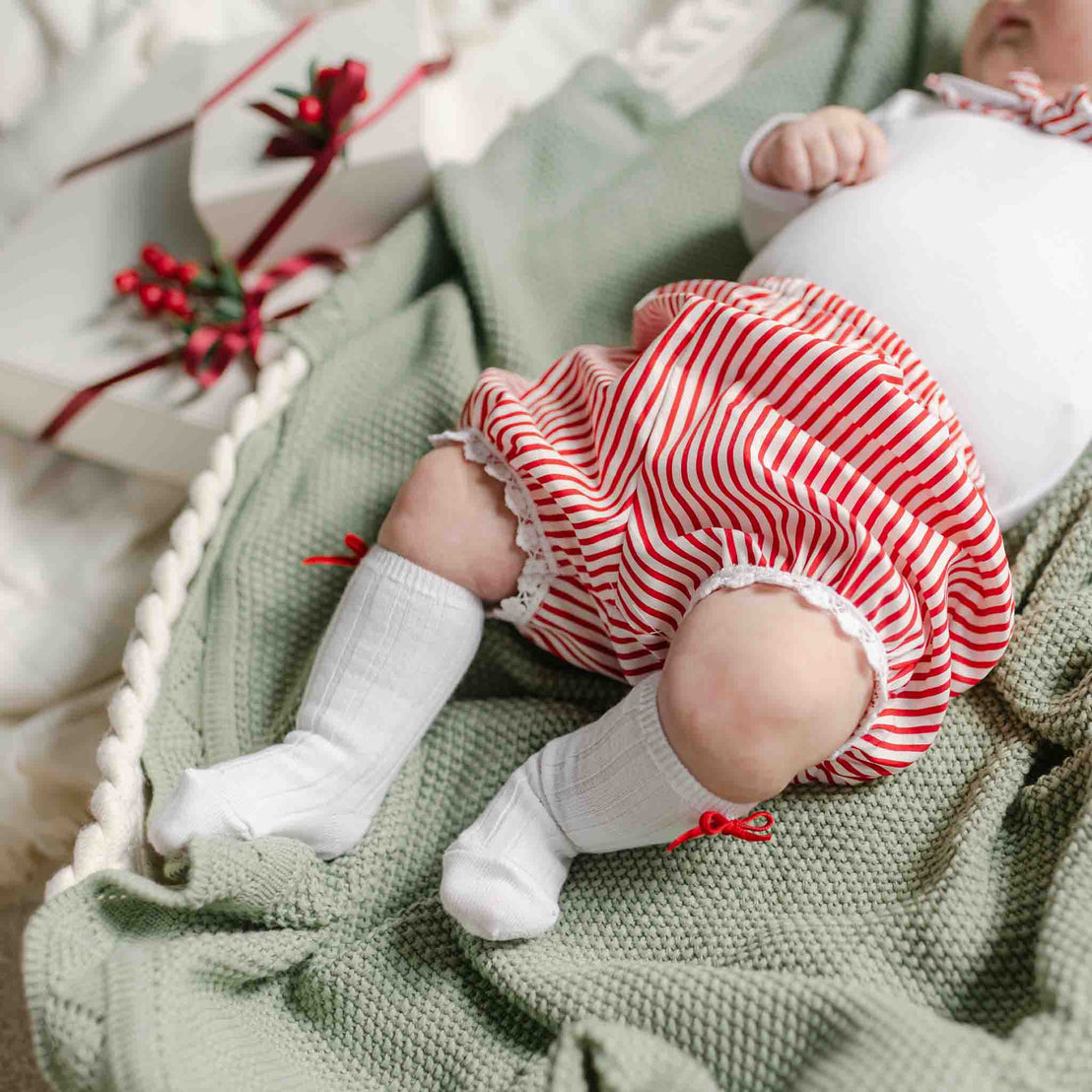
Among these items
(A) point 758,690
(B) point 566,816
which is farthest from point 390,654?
(A) point 758,690

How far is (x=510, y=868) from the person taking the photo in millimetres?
726

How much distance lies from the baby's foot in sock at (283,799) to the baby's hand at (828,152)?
2.03 feet

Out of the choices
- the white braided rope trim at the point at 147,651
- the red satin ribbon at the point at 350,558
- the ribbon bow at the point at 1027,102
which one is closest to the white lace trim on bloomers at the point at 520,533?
the red satin ribbon at the point at 350,558

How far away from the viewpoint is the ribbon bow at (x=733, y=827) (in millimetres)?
713

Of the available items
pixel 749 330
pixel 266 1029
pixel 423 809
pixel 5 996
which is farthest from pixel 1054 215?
pixel 5 996

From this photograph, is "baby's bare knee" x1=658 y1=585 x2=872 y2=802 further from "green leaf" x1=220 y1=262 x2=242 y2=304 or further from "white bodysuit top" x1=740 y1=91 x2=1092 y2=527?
"green leaf" x1=220 y1=262 x2=242 y2=304

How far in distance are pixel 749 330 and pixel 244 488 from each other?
0.46 m

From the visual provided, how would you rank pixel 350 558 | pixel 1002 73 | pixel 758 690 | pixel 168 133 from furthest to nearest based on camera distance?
pixel 168 133
pixel 1002 73
pixel 350 558
pixel 758 690

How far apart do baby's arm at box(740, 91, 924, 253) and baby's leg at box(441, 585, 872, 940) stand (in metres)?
0.44

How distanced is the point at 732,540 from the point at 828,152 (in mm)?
413

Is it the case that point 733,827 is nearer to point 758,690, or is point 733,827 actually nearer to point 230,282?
point 758,690

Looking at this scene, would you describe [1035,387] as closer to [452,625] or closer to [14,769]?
[452,625]

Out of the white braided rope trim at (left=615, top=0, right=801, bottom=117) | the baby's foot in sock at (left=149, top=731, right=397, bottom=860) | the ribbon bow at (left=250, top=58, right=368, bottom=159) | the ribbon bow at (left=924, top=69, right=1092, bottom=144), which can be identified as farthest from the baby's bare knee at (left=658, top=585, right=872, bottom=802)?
the white braided rope trim at (left=615, top=0, right=801, bottom=117)

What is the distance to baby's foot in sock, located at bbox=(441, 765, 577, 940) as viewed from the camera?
2.33 ft
